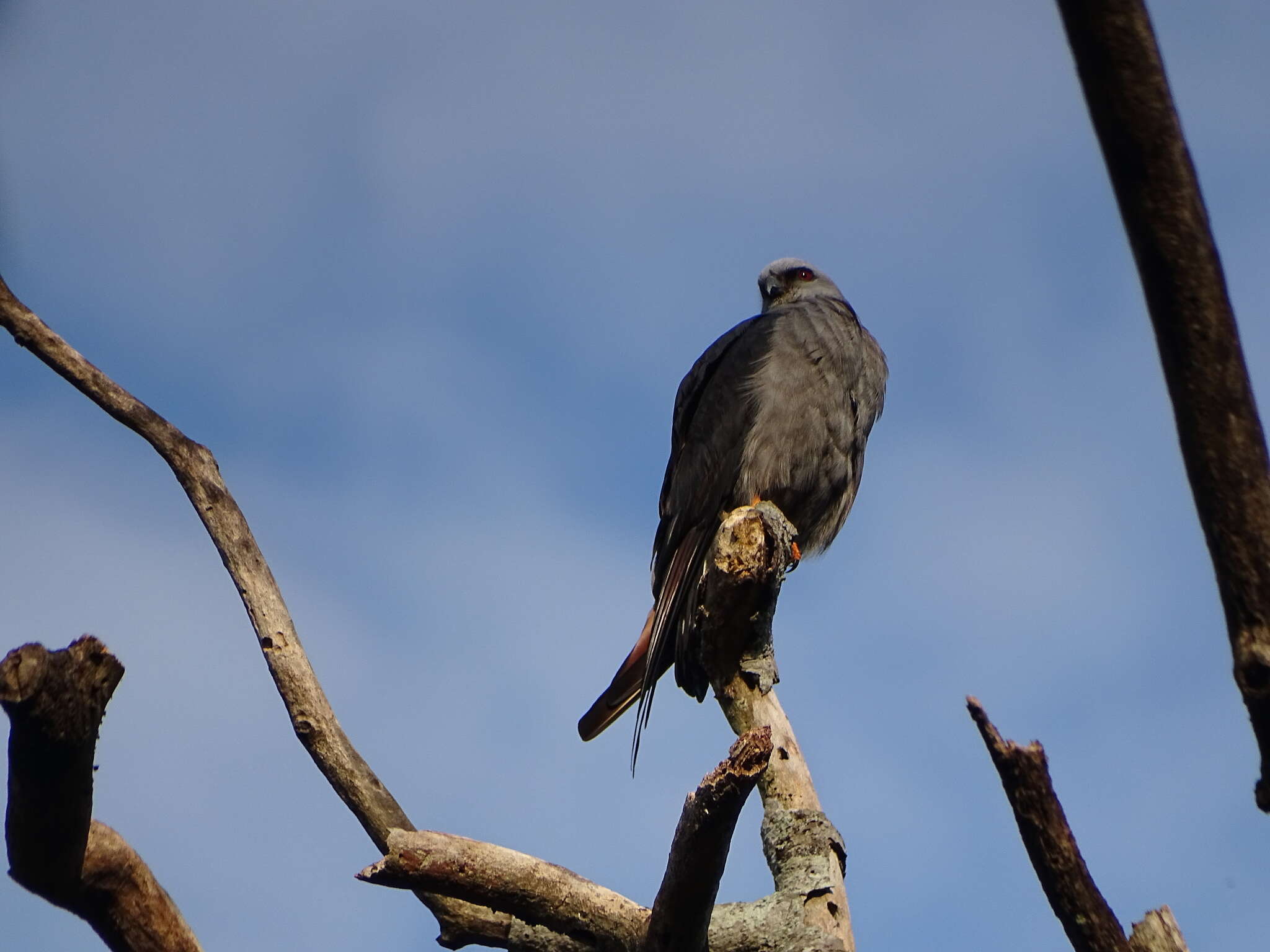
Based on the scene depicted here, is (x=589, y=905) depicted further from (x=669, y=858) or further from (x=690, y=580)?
(x=690, y=580)

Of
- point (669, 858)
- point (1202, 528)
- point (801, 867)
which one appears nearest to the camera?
point (1202, 528)

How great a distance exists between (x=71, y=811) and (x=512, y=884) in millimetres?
961

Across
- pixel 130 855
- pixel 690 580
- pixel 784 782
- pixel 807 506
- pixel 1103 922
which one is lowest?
pixel 130 855

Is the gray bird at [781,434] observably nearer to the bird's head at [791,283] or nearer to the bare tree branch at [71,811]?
the bird's head at [791,283]

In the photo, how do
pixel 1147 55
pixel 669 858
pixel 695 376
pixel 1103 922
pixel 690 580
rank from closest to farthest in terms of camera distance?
1. pixel 1147 55
2. pixel 1103 922
3. pixel 669 858
4. pixel 690 580
5. pixel 695 376

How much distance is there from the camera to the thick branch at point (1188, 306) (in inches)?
47.7

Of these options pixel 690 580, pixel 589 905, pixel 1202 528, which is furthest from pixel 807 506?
pixel 1202 528

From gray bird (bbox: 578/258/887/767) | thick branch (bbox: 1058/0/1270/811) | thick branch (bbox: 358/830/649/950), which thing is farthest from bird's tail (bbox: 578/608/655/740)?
thick branch (bbox: 1058/0/1270/811)

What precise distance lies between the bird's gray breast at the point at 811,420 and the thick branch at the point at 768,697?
1290 millimetres

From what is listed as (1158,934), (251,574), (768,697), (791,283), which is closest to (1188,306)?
(1158,934)

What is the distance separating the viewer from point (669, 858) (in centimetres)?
222

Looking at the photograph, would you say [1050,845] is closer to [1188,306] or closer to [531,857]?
[1188,306]

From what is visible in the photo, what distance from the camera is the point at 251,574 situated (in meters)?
3.29

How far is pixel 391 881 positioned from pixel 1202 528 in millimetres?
1818
